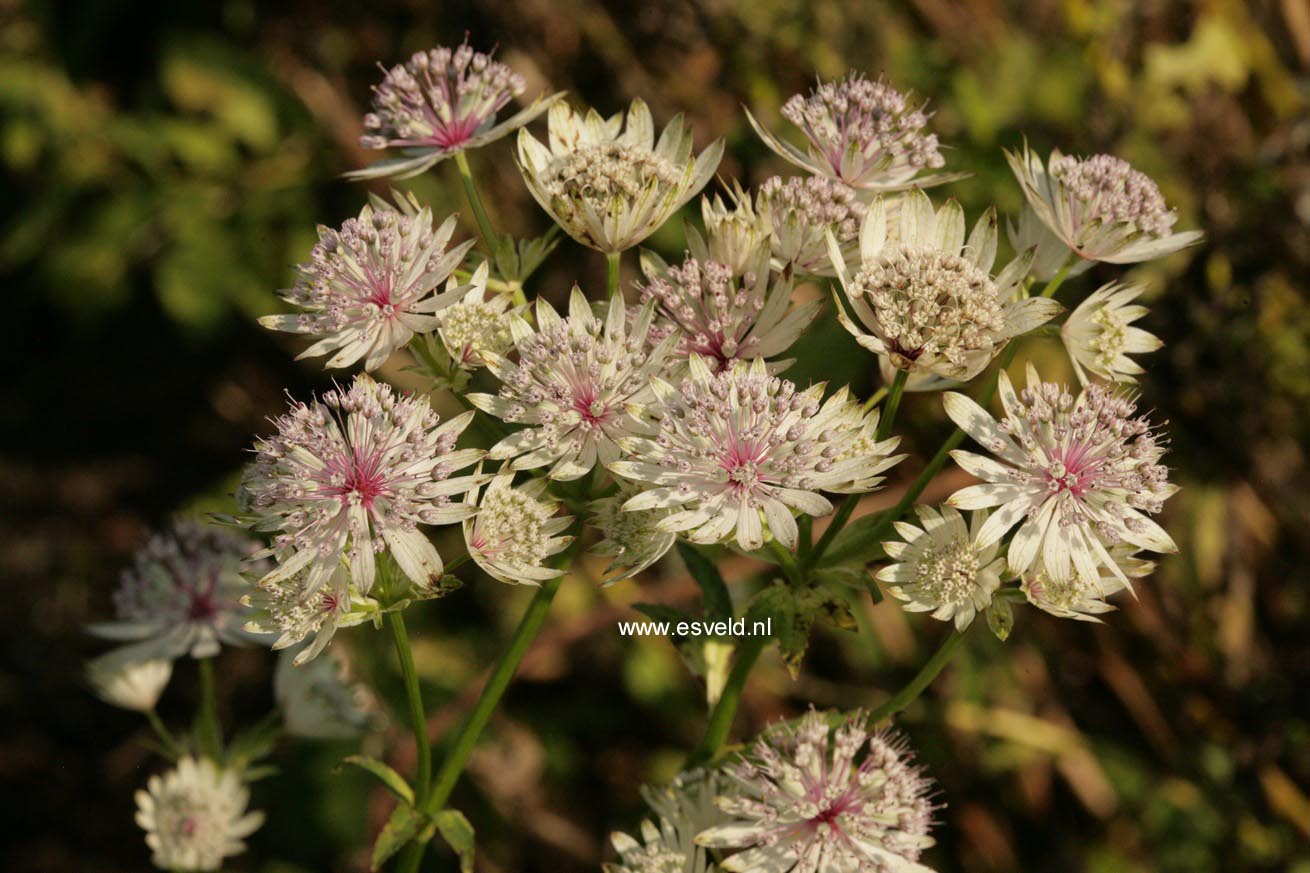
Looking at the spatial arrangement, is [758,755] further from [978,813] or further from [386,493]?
[978,813]

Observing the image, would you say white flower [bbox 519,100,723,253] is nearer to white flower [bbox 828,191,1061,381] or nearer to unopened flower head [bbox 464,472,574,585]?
white flower [bbox 828,191,1061,381]

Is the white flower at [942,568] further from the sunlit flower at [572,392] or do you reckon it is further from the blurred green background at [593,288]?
the blurred green background at [593,288]

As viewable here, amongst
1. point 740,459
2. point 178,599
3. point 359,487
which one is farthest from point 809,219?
point 178,599

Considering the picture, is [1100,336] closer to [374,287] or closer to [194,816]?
[374,287]

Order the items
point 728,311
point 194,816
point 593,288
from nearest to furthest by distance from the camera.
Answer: point 728,311 < point 194,816 < point 593,288

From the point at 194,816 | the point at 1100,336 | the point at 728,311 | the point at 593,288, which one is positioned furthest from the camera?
the point at 593,288
